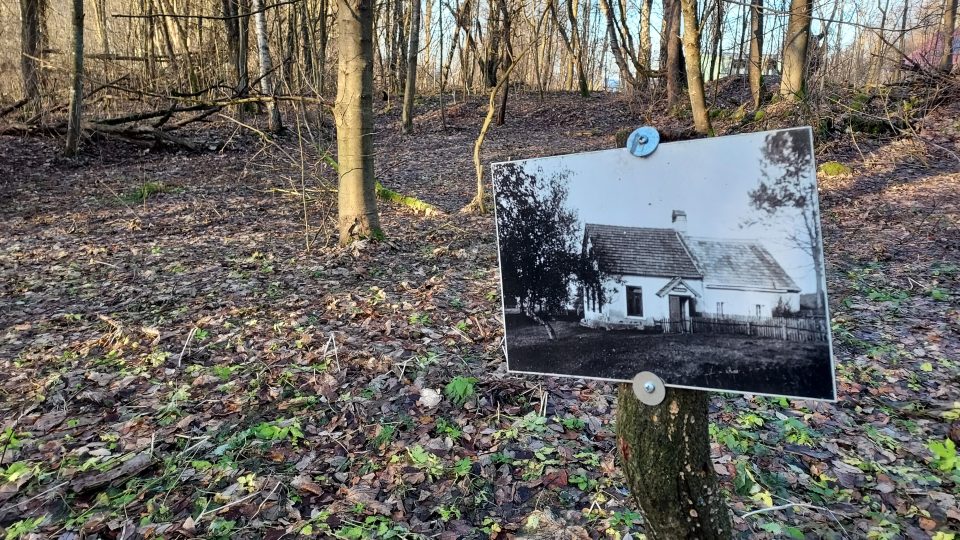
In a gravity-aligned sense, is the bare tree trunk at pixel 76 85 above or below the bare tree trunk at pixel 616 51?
below

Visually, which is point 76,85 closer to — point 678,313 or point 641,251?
point 641,251

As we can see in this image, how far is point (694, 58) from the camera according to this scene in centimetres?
841

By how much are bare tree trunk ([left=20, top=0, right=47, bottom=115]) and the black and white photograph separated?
55.6 ft

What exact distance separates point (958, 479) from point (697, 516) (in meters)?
1.95

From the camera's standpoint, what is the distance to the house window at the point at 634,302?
1649 mm

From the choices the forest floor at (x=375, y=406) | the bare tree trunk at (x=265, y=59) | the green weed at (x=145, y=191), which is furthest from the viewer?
the bare tree trunk at (x=265, y=59)

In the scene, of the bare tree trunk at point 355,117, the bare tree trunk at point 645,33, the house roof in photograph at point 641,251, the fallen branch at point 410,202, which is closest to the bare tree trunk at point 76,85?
the fallen branch at point 410,202

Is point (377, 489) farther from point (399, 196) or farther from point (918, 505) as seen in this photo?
point (399, 196)

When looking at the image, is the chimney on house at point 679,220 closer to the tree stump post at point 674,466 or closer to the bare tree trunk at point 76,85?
the tree stump post at point 674,466

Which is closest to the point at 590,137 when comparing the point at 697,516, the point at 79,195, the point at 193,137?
the point at 193,137

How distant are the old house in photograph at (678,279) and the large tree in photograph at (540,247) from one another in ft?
0.16

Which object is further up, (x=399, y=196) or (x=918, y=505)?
(x=399, y=196)

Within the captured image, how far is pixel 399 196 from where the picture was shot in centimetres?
942

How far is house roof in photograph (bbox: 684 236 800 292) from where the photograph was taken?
4.73 feet
